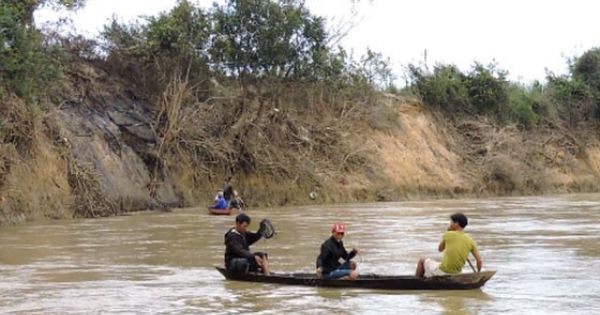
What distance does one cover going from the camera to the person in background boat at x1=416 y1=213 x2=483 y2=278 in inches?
481

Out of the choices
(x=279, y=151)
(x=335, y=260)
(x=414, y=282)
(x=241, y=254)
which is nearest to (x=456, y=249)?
(x=414, y=282)

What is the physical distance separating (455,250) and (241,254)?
317 centimetres

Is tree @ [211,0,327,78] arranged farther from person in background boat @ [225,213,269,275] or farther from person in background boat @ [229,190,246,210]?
person in background boat @ [225,213,269,275]

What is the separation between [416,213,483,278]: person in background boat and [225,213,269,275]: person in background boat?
2538 millimetres

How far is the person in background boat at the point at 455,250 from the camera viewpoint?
40.1 feet

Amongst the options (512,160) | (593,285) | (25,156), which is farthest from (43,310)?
(512,160)

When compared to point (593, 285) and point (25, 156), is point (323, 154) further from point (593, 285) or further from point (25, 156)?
point (593, 285)

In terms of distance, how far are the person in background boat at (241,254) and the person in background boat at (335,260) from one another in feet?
3.08

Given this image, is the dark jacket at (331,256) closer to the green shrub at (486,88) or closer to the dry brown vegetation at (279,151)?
the dry brown vegetation at (279,151)

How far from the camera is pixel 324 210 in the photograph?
3206cm

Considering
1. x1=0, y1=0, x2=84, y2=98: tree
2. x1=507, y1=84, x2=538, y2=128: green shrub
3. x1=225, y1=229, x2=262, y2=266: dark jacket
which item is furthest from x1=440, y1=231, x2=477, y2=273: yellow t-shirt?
x1=507, y1=84, x2=538, y2=128: green shrub

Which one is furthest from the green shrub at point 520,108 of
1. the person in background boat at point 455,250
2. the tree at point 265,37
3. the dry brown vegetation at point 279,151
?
the person in background boat at point 455,250

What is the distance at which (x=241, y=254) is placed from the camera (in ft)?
44.3

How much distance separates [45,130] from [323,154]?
1406cm
